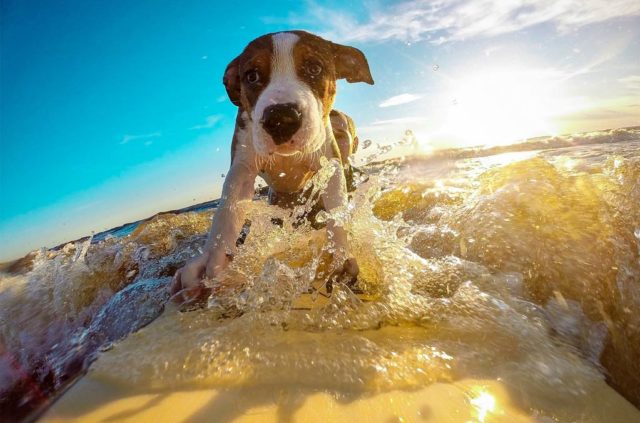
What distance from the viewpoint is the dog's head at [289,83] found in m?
2.30

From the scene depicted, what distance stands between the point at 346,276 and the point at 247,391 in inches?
45.2

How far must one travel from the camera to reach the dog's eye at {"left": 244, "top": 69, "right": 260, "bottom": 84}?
2.64 metres

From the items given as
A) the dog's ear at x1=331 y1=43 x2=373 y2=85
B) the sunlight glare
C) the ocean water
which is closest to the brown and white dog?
the dog's ear at x1=331 y1=43 x2=373 y2=85

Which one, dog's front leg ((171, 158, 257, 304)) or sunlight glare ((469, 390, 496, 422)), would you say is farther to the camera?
dog's front leg ((171, 158, 257, 304))

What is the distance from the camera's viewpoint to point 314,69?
2736 mm

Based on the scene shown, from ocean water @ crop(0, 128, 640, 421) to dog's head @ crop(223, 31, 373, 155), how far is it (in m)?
0.57

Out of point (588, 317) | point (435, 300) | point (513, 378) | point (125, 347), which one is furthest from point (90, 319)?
point (588, 317)

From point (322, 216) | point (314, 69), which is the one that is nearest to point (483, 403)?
point (322, 216)

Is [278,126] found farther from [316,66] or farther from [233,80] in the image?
[233,80]

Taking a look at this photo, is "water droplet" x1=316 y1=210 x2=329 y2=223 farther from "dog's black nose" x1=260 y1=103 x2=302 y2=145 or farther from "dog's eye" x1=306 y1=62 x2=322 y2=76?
"dog's eye" x1=306 y1=62 x2=322 y2=76

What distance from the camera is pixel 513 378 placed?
1.20 meters

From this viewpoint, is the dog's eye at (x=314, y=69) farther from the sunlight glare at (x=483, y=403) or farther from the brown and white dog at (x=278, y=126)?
the sunlight glare at (x=483, y=403)

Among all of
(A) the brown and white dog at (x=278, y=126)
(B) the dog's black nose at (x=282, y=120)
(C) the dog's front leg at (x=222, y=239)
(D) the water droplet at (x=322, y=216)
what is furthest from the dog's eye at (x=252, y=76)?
(D) the water droplet at (x=322, y=216)

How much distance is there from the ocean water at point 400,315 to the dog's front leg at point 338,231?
8 cm
